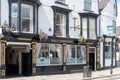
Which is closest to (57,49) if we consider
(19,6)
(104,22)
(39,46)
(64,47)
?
(64,47)

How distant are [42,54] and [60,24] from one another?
411 centimetres

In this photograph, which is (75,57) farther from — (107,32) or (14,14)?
(14,14)

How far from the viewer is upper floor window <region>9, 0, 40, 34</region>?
84.7ft

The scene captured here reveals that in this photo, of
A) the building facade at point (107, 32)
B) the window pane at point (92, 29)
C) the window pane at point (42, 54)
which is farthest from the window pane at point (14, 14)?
the building facade at point (107, 32)

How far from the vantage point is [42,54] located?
2875cm

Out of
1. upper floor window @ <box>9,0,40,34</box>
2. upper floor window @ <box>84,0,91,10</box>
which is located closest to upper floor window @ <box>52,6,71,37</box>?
upper floor window @ <box>9,0,40,34</box>

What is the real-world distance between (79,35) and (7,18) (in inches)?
402

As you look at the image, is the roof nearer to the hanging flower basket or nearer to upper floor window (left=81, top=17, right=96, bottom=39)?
upper floor window (left=81, top=17, right=96, bottom=39)

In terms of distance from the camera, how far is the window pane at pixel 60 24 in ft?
100

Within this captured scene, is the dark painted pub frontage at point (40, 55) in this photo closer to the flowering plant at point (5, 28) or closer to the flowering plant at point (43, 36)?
the flowering plant at point (43, 36)

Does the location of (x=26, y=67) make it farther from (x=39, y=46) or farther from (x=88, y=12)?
(x=88, y=12)

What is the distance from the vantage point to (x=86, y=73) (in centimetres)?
2684

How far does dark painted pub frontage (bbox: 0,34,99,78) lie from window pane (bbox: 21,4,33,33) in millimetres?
793

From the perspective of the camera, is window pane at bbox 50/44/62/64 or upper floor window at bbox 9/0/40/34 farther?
window pane at bbox 50/44/62/64
